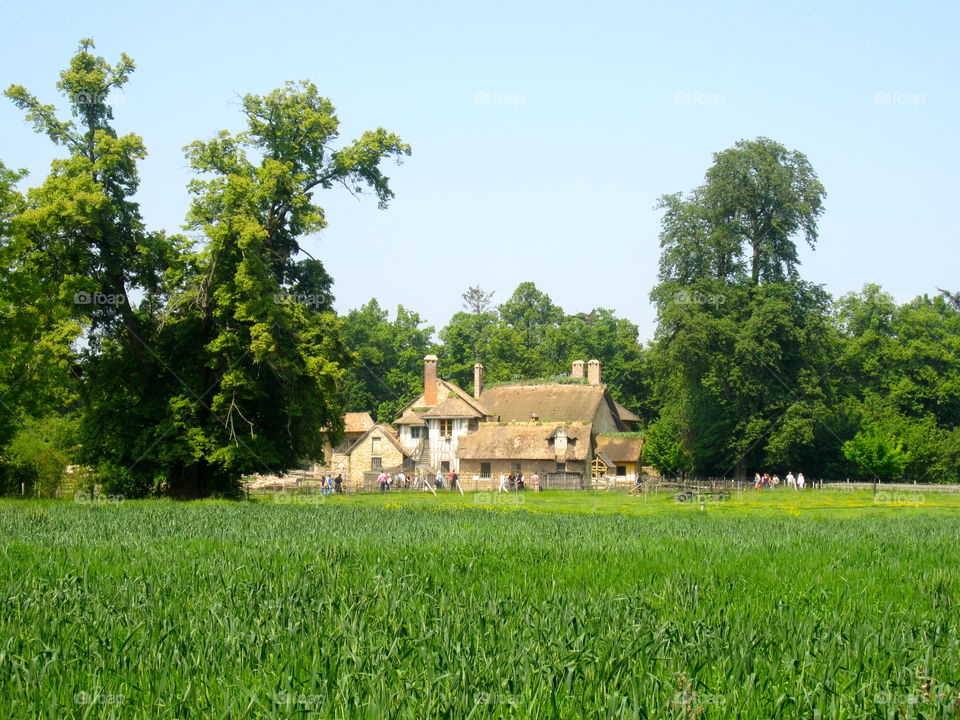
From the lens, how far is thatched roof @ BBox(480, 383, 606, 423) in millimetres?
72688

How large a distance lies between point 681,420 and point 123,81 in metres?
40.9

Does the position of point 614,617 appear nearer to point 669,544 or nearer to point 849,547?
point 669,544

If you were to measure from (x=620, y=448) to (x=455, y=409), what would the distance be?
13.2m

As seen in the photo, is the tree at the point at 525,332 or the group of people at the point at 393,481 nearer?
the group of people at the point at 393,481

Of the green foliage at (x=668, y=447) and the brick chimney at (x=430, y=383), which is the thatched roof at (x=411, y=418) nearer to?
the brick chimney at (x=430, y=383)

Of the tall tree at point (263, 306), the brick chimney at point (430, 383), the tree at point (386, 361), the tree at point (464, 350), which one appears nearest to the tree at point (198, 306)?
the tall tree at point (263, 306)

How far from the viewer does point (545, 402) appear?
7544 cm

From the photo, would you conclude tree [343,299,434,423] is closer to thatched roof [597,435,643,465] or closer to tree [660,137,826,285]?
thatched roof [597,435,643,465]

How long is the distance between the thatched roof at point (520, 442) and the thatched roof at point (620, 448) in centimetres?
561

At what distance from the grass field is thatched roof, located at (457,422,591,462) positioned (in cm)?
4885

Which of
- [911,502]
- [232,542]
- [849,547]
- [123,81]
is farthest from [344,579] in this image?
[911,502]

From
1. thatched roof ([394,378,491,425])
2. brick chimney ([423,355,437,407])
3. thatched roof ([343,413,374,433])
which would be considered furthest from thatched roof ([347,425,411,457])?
thatched roof ([343,413,374,433])

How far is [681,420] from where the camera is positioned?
2515 inches

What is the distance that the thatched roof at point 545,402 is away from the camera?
72688 mm
